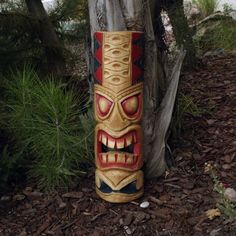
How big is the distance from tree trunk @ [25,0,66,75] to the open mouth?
124 centimetres

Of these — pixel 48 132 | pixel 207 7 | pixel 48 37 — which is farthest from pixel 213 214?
pixel 207 7

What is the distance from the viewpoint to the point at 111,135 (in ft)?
8.89

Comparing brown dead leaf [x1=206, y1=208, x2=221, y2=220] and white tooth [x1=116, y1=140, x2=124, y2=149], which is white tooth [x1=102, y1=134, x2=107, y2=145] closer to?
white tooth [x1=116, y1=140, x2=124, y2=149]

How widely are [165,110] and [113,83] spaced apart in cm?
45

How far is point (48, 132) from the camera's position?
3.03 metres

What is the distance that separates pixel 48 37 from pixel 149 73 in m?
1.19

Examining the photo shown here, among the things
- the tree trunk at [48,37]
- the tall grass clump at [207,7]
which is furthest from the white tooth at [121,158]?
the tall grass clump at [207,7]

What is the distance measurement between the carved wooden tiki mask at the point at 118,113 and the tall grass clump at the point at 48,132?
0.25m

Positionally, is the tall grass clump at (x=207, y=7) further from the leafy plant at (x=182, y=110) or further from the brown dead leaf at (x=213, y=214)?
the brown dead leaf at (x=213, y=214)

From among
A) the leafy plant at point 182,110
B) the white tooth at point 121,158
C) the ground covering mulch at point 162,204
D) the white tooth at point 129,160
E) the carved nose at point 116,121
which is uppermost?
the carved nose at point 116,121

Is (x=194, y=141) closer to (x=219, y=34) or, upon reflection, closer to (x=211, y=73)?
(x=211, y=73)

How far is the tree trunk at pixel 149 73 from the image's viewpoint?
272 cm

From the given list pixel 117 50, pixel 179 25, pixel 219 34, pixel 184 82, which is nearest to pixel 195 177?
pixel 117 50

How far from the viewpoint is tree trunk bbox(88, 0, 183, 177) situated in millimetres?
2721
